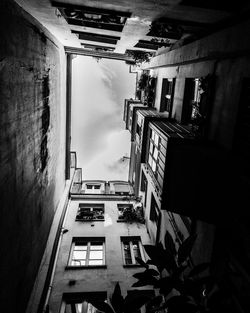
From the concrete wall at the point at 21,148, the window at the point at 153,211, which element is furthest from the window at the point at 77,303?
the window at the point at 153,211

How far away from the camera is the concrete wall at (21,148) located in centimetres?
679

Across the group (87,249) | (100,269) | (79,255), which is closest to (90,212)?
(87,249)

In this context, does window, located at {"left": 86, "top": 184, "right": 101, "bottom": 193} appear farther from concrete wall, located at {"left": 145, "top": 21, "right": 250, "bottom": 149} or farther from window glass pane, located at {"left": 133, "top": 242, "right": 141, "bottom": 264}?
concrete wall, located at {"left": 145, "top": 21, "right": 250, "bottom": 149}

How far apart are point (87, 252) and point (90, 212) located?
4159 mm

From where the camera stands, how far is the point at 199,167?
7.97 meters

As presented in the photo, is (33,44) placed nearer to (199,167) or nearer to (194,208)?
(199,167)

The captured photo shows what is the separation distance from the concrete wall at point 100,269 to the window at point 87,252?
377mm

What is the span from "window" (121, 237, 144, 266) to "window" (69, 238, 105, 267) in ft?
5.23

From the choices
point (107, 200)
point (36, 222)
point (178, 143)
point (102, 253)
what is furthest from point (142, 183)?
point (178, 143)

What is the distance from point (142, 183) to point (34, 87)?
13.5 metres

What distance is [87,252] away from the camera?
16.5m

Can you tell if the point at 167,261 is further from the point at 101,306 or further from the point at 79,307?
the point at 79,307

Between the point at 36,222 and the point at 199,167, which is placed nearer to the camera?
the point at 199,167

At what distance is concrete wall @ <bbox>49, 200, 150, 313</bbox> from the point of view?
13.6 m
